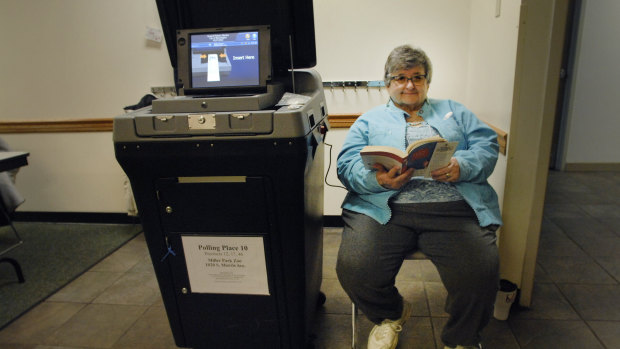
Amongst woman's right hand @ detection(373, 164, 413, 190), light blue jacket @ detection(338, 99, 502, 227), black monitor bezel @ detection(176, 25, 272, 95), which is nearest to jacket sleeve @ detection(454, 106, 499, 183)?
light blue jacket @ detection(338, 99, 502, 227)

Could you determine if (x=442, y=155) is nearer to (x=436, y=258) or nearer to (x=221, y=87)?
(x=436, y=258)

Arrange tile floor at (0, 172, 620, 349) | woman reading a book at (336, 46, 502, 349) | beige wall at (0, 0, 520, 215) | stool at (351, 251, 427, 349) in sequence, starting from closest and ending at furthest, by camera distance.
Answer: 1. woman reading a book at (336, 46, 502, 349)
2. stool at (351, 251, 427, 349)
3. tile floor at (0, 172, 620, 349)
4. beige wall at (0, 0, 520, 215)

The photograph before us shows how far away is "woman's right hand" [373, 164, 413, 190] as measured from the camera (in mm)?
1226

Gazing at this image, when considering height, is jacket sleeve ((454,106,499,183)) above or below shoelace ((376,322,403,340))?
above

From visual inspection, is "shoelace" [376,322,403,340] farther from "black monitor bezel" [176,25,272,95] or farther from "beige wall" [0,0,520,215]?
"black monitor bezel" [176,25,272,95]

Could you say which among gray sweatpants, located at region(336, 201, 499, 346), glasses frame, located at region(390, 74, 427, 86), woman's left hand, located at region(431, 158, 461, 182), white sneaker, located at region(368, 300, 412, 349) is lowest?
white sneaker, located at region(368, 300, 412, 349)

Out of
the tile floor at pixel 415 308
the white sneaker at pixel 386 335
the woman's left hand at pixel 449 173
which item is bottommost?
the tile floor at pixel 415 308

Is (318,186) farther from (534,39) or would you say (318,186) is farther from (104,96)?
(104,96)

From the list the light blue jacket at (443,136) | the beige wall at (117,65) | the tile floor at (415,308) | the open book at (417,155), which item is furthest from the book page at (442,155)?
the tile floor at (415,308)

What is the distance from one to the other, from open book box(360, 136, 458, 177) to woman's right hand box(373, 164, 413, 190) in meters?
0.02

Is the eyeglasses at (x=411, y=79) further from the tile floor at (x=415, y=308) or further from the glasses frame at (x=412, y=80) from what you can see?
the tile floor at (x=415, y=308)

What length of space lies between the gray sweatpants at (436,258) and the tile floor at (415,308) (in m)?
0.29

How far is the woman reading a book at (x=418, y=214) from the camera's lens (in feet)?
4.08

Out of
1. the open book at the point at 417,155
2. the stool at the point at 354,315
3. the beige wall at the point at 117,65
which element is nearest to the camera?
the open book at the point at 417,155
